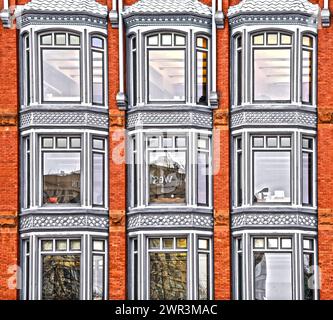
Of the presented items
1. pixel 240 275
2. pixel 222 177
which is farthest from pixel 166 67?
pixel 240 275

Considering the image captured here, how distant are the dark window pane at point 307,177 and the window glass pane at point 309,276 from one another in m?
1.53

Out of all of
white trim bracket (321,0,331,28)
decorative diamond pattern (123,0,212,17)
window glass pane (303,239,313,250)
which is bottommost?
window glass pane (303,239,313,250)

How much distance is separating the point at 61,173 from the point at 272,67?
21.9ft

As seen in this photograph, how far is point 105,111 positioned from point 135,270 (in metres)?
4.55

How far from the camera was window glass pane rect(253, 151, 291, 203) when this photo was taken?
26.4m

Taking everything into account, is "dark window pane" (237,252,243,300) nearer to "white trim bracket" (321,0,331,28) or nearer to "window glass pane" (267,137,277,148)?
"window glass pane" (267,137,277,148)

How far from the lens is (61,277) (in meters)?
26.1

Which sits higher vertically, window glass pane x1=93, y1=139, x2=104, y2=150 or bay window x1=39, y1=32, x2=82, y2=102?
bay window x1=39, y1=32, x2=82, y2=102

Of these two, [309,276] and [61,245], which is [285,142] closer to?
[309,276]

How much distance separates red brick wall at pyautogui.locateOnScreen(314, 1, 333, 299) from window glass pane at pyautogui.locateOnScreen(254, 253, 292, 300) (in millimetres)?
943

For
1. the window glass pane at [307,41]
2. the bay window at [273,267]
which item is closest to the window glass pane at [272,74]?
the window glass pane at [307,41]

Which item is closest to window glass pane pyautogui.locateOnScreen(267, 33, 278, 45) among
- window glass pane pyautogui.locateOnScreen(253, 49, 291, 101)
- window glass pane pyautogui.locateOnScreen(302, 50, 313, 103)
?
window glass pane pyautogui.locateOnScreen(253, 49, 291, 101)
